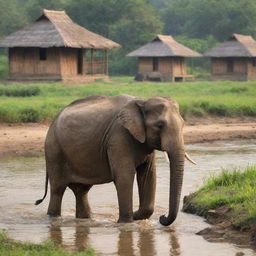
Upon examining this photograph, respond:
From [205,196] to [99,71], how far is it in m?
32.6

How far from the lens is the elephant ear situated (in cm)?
880

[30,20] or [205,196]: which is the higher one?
[30,20]

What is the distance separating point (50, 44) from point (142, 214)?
26.4 metres

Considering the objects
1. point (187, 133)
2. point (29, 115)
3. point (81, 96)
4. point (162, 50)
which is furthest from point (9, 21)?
point (187, 133)

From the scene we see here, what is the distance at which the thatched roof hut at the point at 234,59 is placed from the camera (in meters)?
49.2

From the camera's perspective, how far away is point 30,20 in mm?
56844

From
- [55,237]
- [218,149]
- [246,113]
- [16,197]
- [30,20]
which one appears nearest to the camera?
[55,237]

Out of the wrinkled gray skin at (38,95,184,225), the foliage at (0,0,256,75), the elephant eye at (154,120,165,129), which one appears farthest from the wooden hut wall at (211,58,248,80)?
the elephant eye at (154,120,165,129)

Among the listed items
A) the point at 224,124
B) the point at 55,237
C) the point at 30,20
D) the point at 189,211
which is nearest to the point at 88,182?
the point at 55,237

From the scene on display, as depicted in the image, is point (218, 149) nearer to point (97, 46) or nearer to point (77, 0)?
point (97, 46)

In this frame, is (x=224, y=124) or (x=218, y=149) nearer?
(x=218, y=149)

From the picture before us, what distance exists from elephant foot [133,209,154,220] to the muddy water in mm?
100

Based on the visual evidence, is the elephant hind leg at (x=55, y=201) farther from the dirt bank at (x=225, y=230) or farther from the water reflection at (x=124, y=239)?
the dirt bank at (x=225, y=230)

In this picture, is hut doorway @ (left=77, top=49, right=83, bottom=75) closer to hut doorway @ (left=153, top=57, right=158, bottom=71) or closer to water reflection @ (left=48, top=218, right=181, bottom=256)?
hut doorway @ (left=153, top=57, right=158, bottom=71)
